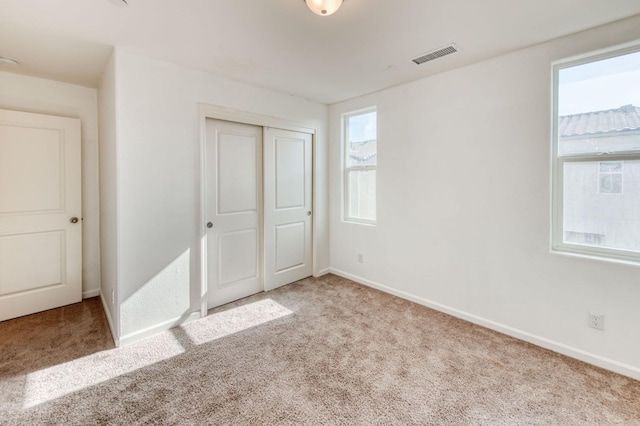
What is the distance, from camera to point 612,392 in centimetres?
185

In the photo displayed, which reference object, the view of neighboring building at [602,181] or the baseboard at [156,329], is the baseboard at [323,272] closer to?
the baseboard at [156,329]

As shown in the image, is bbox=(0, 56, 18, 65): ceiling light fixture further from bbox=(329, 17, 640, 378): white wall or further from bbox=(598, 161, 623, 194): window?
bbox=(598, 161, 623, 194): window

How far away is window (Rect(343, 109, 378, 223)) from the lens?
146 inches

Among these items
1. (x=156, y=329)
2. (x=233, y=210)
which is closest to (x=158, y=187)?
(x=233, y=210)

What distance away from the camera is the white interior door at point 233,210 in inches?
119

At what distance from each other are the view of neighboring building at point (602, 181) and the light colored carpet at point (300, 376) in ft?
3.34

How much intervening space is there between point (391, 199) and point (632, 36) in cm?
223

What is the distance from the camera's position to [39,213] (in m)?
2.98

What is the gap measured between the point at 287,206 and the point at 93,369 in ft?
7.90

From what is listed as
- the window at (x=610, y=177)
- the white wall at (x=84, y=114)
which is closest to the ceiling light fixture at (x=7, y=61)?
the white wall at (x=84, y=114)

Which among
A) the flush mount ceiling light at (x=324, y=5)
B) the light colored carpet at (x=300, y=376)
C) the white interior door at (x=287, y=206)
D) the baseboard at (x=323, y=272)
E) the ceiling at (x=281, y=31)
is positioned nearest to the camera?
the flush mount ceiling light at (x=324, y=5)

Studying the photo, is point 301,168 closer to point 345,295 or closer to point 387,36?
point 345,295

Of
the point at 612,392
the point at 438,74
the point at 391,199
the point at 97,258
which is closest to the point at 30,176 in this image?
the point at 97,258

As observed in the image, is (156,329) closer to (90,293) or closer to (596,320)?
(90,293)
